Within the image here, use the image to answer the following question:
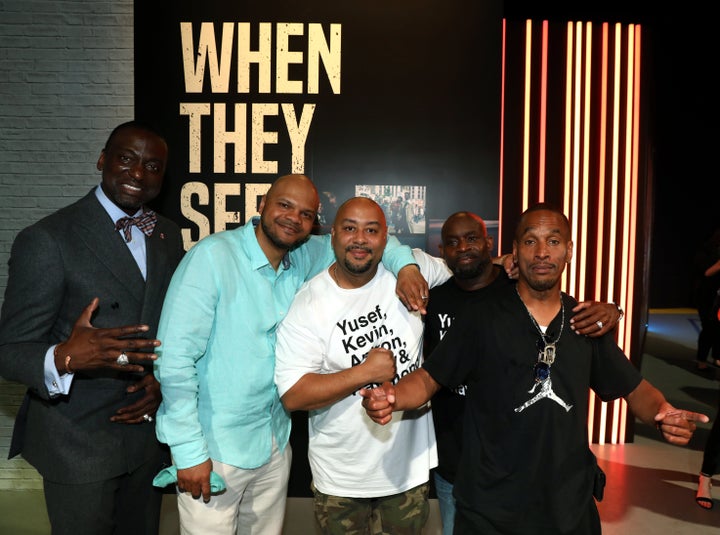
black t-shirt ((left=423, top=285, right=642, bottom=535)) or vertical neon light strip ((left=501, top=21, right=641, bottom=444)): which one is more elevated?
vertical neon light strip ((left=501, top=21, right=641, bottom=444))

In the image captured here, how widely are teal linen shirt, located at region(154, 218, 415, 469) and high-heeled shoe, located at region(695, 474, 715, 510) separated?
294cm

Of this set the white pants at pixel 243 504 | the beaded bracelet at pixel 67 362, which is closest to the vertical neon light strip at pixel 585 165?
the white pants at pixel 243 504

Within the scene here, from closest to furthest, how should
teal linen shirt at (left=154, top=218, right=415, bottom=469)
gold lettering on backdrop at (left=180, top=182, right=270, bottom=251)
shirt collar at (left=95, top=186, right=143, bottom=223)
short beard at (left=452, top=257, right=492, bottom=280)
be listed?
teal linen shirt at (left=154, top=218, right=415, bottom=469), shirt collar at (left=95, top=186, right=143, bottom=223), short beard at (left=452, top=257, right=492, bottom=280), gold lettering on backdrop at (left=180, top=182, right=270, bottom=251)

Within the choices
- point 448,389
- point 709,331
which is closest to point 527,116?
point 448,389

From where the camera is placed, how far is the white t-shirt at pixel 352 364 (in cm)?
220

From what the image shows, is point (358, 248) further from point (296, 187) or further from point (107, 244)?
point (107, 244)

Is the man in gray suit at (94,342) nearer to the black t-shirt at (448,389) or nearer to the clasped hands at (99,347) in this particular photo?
the clasped hands at (99,347)

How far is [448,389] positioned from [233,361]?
922 mm

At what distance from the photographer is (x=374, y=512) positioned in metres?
2.37

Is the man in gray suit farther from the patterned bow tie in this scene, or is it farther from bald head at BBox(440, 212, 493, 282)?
bald head at BBox(440, 212, 493, 282)

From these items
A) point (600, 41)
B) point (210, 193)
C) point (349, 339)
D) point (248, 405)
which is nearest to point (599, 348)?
point (349, 339)

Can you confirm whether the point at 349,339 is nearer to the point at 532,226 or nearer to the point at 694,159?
the point at 532,226

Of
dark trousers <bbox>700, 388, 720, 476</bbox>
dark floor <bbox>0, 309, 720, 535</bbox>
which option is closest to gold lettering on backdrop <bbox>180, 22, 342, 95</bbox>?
dark floor <bbox>0, 309, 720, 535</bbox>

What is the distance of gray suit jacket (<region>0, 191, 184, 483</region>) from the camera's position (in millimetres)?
1954
